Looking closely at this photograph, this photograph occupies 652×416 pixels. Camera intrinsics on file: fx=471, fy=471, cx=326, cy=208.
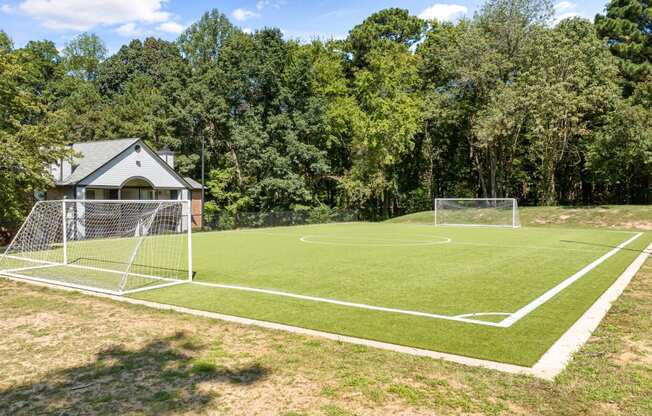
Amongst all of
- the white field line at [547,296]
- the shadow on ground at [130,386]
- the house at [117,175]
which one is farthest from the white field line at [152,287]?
the house at [117,175]

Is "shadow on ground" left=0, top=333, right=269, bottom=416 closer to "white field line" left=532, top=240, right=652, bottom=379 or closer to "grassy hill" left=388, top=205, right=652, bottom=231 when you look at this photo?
"white field line" left=532, top=240, right=652, bottom=379

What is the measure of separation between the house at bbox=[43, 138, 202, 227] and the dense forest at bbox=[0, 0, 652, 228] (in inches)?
151

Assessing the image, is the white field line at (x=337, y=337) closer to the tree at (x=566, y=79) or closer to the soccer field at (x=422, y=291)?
the soccer field at (x=422, y=291)

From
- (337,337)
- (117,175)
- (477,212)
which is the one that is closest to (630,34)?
(477,212)

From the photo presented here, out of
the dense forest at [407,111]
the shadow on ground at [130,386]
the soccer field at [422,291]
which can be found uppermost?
the dense forest at [407,111]

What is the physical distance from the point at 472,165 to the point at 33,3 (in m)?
34.0

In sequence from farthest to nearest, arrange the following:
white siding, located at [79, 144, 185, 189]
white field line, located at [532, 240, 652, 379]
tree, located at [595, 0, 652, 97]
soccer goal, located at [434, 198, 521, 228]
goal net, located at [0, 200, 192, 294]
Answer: tree, located at [595, 0, 652, 97], soccer goal, located at [434, 198, 521, 228], white siding, located at [79, 144, 185, 189], goal net, located at [0, 200, 192, 294], white field line, located at [532, 240, 652, 379]

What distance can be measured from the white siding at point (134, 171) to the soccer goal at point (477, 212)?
53.6 ft

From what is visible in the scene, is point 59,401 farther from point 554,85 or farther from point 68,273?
point 554,85

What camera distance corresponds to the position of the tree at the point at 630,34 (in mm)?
32156

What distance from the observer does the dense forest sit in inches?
1142

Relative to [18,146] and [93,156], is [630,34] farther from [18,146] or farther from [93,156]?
[18,146]

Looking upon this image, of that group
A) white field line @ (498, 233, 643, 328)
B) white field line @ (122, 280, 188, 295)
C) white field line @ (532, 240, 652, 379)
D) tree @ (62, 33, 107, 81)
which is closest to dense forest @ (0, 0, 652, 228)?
tree @ (62, 33, 107, 81)

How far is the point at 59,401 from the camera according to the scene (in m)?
3.69
